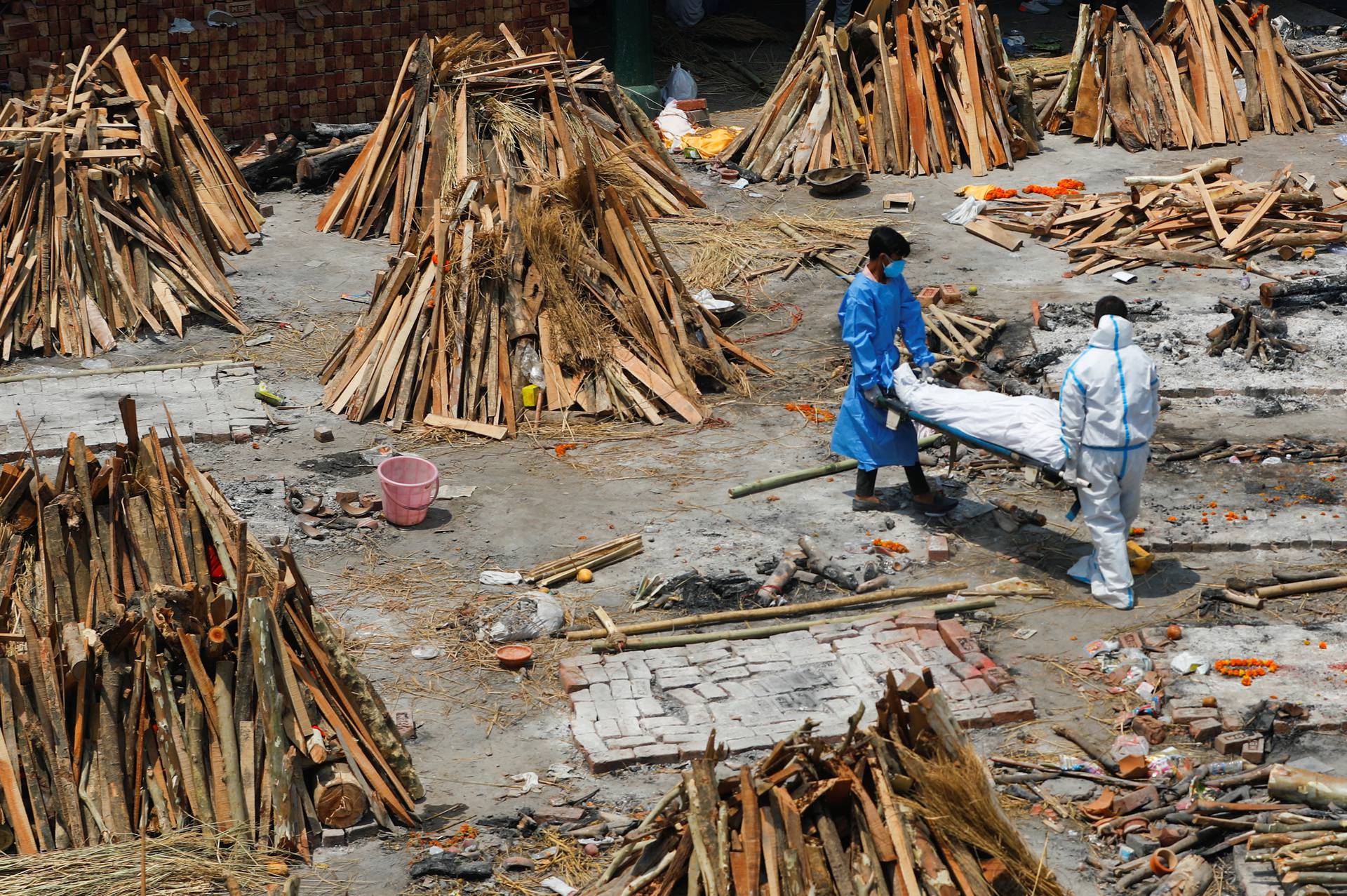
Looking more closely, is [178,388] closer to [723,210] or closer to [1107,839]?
[723,210]

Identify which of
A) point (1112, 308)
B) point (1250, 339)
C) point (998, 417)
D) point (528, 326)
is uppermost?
point (1112, 308)

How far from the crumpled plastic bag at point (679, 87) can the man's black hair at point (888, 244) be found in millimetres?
9879

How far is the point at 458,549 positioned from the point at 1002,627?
329cm

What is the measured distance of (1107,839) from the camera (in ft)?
21.1

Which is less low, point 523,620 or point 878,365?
point 878,365

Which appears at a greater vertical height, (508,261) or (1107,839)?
(508,261)

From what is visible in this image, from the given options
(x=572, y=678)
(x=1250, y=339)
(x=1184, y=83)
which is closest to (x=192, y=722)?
(x=572, y=678)

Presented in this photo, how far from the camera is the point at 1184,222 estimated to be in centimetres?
1426

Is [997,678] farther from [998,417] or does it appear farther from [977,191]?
Result: [977,191]

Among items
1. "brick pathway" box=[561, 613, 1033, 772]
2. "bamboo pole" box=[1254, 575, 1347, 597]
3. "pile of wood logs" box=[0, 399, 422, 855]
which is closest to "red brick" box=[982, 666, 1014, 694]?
"brick pathway" box=[561, 613, 1033, 772]

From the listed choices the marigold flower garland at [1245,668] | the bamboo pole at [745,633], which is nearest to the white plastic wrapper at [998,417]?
the bamboo pole at [745,633]

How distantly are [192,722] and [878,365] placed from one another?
479 centimetres

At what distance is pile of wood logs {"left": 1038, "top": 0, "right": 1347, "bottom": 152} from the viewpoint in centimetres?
1697

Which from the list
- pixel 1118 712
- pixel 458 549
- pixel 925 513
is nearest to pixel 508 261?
pixel 458 549
